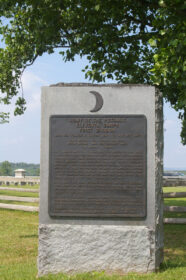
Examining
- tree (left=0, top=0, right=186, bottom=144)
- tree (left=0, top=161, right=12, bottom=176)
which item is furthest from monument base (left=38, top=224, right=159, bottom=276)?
tree (left=0, top=161, right=12, bottom=176)

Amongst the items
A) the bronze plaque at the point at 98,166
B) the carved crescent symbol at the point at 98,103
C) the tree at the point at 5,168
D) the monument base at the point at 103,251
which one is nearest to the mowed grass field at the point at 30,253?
the monument base at the point at 103,251

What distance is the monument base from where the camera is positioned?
605 centimetres

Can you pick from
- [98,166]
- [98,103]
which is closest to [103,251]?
[98,166]

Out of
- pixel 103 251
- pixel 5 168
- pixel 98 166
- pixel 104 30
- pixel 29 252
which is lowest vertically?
pixel 5 168

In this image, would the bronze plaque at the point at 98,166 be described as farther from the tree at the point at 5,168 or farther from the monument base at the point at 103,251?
the tree at the point at 5,168

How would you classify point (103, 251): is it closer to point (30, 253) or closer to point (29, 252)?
point (30, 253)

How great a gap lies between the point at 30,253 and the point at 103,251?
300cm

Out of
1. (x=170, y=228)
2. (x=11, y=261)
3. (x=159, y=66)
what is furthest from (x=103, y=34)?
(x=11, y=261)

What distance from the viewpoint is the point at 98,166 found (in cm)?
617

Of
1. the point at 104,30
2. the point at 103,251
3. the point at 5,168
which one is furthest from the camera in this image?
the point at 5,168

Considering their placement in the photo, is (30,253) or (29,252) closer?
(30,253)

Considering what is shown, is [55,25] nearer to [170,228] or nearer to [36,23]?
[36,23]

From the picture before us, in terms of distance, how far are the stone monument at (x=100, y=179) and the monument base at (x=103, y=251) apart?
0.02 meters

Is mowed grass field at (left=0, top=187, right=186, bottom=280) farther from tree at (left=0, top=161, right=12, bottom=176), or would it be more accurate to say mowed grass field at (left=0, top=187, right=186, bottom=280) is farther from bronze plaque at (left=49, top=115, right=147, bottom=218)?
tree at (left=0, top=161, right=12, bottom=176)
